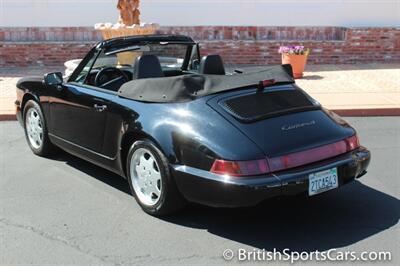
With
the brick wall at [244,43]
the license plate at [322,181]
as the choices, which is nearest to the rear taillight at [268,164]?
the license plate at [322,181]

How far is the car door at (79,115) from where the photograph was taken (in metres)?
4.93

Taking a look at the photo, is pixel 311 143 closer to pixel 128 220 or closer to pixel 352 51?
pixel 128 220

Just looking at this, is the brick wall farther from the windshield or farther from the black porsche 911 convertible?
the black porsche 911 convertible

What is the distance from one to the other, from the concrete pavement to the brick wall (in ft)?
1.36

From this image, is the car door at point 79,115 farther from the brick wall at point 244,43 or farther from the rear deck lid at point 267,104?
the brick wall at point 244,43

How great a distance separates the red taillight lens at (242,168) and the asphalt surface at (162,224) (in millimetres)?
375

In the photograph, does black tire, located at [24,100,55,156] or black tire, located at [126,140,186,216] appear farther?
black tire, located at [24,100,55,156]

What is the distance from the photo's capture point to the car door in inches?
194

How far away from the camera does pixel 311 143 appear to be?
162 inches

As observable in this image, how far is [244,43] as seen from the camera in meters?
13.3

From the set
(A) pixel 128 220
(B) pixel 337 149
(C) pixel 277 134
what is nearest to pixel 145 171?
(A) pixel 128 220

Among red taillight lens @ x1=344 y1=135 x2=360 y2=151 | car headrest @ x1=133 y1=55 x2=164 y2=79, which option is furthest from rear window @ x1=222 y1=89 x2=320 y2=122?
car headrest @ x1=133 y1=55 x2=164 y2=79

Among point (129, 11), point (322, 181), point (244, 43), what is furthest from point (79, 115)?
point (244, 43)

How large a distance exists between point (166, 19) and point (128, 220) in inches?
411
